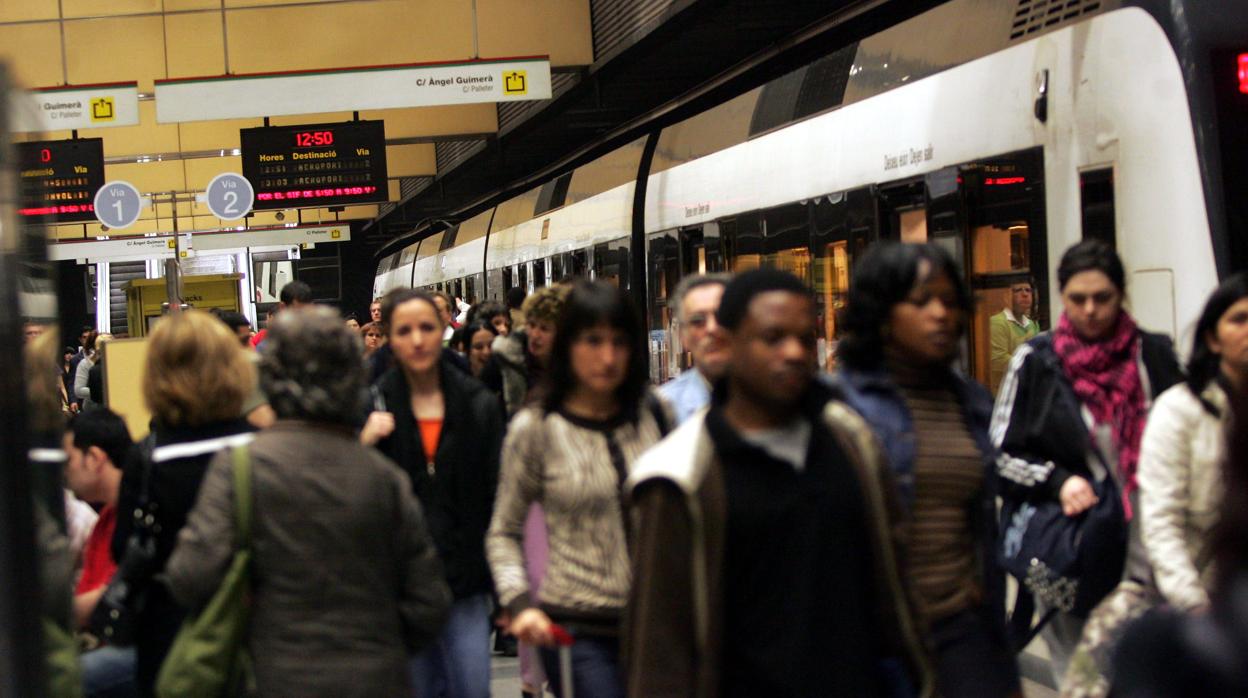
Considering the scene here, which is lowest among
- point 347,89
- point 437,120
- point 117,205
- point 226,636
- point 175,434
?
point 226,636

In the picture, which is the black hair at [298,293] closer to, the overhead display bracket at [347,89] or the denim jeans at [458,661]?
the denim jeans at [458,661]

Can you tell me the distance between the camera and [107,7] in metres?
16.5

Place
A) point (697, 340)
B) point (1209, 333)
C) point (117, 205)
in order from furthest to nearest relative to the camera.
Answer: point (117, 205), point (697, 340), point (1209, 333)

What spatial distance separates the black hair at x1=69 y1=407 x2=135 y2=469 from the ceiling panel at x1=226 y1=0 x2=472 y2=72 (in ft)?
37.8

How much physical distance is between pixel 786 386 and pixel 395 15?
1399cm

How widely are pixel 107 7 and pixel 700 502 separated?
15009 millimetres

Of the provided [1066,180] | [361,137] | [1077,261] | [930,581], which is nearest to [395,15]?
[361,137]

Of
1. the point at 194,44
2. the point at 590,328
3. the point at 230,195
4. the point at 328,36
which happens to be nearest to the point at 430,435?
the point at 590,328

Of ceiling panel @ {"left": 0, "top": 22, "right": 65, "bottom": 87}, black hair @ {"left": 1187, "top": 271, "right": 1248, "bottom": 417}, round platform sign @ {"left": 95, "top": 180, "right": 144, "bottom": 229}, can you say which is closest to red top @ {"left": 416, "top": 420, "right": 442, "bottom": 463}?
black hair @ {"left": 1187, "top": 271, "right": 1248, "bottom": 417}

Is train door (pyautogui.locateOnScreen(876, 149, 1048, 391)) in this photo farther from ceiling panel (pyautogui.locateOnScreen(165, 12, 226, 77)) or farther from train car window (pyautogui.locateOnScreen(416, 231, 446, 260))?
train car window (pyautogui.locateOnScreen(416, 231, 446, 260))

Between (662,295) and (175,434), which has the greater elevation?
(662,295)

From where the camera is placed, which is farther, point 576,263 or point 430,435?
point 576,263

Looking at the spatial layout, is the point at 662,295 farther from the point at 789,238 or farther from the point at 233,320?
the point at 233,320

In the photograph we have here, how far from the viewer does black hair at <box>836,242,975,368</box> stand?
11.9 ft
